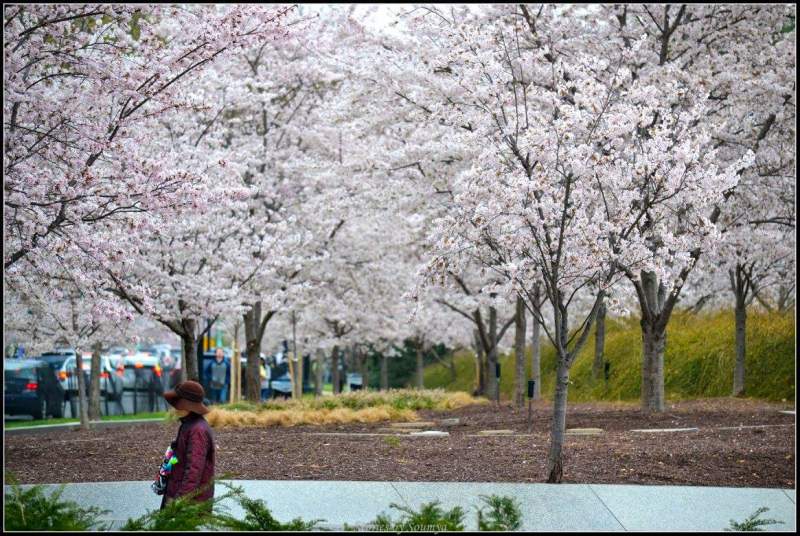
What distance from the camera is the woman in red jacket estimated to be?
22.8 ft

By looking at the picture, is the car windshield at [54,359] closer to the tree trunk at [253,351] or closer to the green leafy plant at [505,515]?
the tree trunk at [253,351]

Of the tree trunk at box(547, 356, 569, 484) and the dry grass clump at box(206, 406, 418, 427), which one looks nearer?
the tree trunk at box(547, 356, 569, 484)

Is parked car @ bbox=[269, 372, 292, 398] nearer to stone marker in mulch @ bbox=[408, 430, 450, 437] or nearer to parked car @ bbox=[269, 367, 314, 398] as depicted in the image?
parked car @ bbox=[269, 367, 314, 398]

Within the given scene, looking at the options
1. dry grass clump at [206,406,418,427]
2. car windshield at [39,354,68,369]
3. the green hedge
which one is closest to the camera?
dry grass clump at [206,406,418,427]

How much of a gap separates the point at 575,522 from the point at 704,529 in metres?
0.97

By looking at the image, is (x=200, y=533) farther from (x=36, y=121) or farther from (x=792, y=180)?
(x=792, y=180)

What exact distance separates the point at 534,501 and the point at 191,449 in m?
2.89

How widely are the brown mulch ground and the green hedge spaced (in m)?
5.30

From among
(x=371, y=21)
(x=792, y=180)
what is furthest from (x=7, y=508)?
(x=371, y=21)

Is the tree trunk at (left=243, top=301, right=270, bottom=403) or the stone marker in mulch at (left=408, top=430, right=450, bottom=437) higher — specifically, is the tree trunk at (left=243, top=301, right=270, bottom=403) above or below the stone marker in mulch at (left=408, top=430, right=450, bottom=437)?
above

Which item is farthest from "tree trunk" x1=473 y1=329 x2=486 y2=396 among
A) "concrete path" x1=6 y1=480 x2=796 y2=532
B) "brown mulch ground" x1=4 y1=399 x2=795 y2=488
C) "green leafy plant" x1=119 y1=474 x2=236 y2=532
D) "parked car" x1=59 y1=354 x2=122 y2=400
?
"green leafy plant" x1=119 y1=474 x2=236 y2=532

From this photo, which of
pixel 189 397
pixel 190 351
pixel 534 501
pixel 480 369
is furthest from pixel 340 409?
pixel 480 369

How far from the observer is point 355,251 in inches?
907

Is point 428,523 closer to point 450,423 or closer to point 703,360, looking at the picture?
point 450,423
